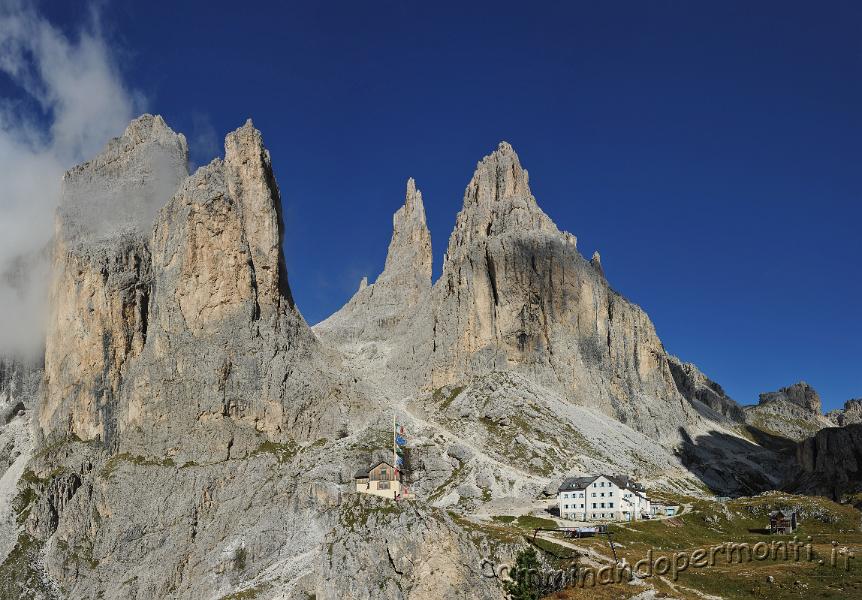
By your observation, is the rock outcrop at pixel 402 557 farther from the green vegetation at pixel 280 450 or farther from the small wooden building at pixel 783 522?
the green vegetation at pixel 280 450

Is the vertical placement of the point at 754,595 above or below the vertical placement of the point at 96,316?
below

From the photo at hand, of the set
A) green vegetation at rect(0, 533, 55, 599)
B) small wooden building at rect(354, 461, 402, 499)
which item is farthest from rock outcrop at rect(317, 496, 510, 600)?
green vegetation at rect(0, 533, 55, 599)

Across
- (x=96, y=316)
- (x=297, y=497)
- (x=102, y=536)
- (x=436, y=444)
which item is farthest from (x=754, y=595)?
(x=96, y=316)

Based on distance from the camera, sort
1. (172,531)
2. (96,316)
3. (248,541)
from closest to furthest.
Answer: (248,541) < (172,531) < (96,316)

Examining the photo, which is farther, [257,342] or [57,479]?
[257,342]

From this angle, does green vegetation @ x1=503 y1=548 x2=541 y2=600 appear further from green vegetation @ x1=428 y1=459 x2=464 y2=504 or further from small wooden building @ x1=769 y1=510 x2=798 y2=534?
green vegetation @ x1=428 y1=459 x2=464 y2=504

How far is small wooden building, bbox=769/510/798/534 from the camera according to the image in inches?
4578

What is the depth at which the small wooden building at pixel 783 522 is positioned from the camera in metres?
116

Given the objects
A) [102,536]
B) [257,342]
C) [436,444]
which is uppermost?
[257,342]

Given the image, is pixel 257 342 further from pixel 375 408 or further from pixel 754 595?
pixel 754 595

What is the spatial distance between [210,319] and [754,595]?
14646 cm

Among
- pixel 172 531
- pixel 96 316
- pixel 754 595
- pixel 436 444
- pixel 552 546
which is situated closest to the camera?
pixel 754 595

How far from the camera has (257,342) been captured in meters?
192

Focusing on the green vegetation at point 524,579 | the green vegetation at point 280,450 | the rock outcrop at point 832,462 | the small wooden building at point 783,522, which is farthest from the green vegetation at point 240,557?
the rock outcrop at point 832,462
